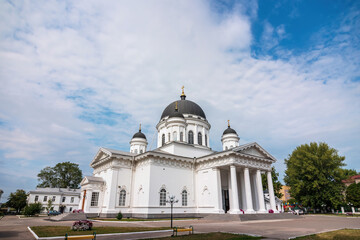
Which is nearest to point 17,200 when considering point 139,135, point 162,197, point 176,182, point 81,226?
point 139,135

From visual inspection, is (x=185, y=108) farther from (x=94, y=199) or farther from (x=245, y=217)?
(x=245, y=217)

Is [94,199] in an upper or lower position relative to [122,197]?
lower

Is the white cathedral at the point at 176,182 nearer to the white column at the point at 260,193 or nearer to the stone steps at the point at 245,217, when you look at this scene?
the white column at the point at 260,193

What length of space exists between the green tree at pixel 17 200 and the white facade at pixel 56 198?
4910 millimetres

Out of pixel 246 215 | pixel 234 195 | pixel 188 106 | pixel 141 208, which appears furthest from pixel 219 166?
pixel 188 106

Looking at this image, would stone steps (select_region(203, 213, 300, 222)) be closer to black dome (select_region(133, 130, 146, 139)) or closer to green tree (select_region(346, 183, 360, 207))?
black dome (select_region(133, 130, 146, 139))

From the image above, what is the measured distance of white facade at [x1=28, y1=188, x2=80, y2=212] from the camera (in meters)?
49.5

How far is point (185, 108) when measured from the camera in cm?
3638

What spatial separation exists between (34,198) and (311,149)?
58.5 meters

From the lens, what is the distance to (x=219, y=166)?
2652 cm

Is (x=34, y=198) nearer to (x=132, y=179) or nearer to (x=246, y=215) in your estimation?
(x=132, y=179)

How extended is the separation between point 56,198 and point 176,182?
39295 millimetres

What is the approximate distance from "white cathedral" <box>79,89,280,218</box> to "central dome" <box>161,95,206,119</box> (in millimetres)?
6006

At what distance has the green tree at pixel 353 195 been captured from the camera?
41.2 meters
